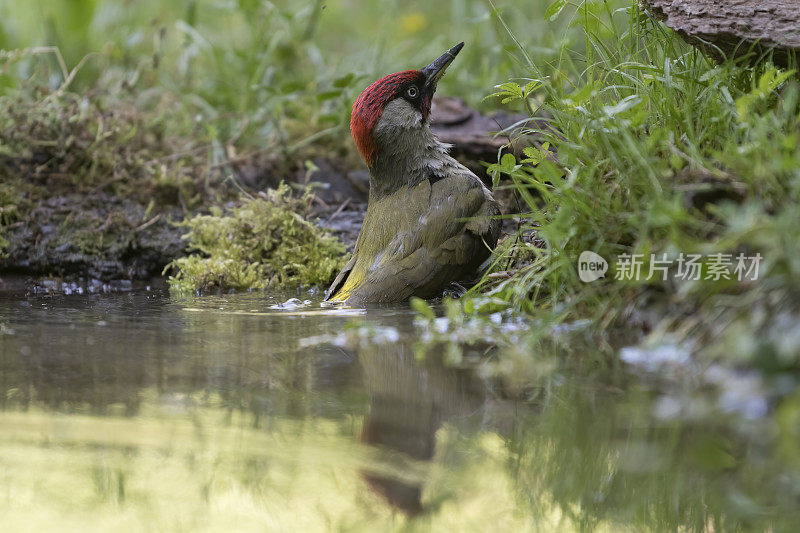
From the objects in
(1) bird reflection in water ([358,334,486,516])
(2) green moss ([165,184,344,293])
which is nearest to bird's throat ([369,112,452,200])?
(2) green moss ([165,184,344,293])

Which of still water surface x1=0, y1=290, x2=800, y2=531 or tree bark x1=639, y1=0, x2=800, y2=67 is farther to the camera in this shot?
tree bark x1=639, y1=0, x2=800, y2=67

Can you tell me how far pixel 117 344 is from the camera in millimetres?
3062

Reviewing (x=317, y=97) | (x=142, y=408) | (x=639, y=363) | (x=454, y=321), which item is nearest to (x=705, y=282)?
(x=639, y=363)

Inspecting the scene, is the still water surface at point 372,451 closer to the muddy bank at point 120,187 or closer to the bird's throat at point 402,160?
the bird's throat at point 402,160

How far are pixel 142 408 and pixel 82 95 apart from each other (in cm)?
501

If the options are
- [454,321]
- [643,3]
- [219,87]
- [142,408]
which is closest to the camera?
[142,408]

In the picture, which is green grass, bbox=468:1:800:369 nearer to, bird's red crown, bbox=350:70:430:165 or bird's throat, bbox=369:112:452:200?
bird's throat, bbox=369:112:452:200

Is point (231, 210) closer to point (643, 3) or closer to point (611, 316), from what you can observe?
point (643, 3)

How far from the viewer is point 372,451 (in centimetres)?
182

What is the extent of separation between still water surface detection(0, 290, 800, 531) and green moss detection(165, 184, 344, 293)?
7.73 feet

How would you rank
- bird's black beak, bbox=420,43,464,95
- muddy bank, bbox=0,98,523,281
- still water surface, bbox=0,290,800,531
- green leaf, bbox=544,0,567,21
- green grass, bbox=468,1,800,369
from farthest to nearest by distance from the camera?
muddy bank, bbox=0,98,523,281, bird's black beak, bbox=420,43,464,95, green leaf, bbox=544,0,567,21, green grass, bbox=468,1,800,369, still water surface, bbox=0,290,800,531

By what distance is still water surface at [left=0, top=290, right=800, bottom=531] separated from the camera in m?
1.55

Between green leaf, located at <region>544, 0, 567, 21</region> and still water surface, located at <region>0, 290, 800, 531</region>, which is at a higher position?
green leaf, located at <region>544, 0, 567, 21</region>

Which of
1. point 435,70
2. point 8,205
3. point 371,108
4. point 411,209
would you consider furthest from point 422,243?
point 8,205
